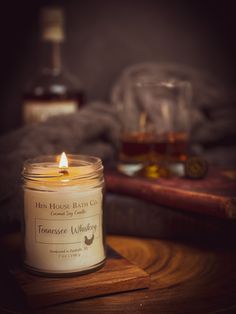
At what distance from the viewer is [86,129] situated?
1.00m

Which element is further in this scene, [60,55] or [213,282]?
[60,55]

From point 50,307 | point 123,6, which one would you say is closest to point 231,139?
point 123,6

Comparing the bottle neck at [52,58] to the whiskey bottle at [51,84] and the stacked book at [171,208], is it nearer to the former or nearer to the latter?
the whiskey bottle at [51,84]

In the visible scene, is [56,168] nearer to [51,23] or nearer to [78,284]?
[78,284]

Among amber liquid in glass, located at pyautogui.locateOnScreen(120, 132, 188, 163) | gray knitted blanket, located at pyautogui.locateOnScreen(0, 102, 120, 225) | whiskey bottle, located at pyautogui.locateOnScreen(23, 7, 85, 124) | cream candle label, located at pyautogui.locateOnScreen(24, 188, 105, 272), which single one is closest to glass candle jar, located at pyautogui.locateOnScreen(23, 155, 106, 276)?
cream candle label, located at pyautogui.locateOnScreen(24, 188, 105, 272)

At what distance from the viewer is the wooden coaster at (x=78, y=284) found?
61cm

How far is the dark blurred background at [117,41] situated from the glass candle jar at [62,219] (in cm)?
70

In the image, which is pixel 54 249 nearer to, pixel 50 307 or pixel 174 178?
pixel 50 307

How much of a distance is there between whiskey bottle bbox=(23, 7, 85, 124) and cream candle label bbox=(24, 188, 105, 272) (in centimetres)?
51

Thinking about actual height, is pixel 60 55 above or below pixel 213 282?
above

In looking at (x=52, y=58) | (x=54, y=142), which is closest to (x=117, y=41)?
(x=52, y=58)

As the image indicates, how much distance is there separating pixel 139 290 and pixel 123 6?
834 mm

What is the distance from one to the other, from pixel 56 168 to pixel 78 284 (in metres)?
0.13

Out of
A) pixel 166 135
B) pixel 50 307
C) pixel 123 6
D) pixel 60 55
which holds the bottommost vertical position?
pixel 50 307
